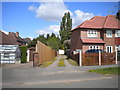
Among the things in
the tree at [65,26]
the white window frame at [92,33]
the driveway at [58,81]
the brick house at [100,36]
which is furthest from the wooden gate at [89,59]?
the tree at [65,26]

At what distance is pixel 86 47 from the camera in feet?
97.6

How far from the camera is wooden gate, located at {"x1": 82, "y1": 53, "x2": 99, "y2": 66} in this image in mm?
19453

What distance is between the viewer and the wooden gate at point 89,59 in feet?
63.8

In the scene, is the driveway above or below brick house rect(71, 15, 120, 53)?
below

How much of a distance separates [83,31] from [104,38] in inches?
160

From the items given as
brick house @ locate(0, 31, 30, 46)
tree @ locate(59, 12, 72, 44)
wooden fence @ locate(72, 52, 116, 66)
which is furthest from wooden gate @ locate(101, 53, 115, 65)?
tree @ locate(59, 12, 72, 44)

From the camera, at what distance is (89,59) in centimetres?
1958

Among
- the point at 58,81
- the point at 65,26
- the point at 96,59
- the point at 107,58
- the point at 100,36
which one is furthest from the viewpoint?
the point at 65,26

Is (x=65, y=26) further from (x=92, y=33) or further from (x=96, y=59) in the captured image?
(x=96, y=59)

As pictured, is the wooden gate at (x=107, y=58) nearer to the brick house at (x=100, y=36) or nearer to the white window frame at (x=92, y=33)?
the brick house at (x=100, y=36)

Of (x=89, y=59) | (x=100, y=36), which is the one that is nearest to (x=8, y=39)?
(x=100, y=36)

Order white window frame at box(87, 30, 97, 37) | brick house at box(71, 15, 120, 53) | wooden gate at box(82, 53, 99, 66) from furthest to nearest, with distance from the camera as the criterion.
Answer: white window frame at box(87, 30, 97, 37) < brick house at box(71, 15, 120, 53) < wooden gate at box(82, 53, 99, 66)

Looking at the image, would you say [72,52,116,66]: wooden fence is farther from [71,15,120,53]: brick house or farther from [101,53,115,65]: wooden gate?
[71,15,120,53]: brick house

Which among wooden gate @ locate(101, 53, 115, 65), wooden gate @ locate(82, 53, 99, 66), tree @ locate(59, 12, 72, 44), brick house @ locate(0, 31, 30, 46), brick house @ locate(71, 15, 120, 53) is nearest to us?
wooden gate @ locate(82, 53, 99, 66)
